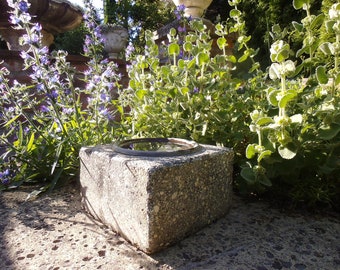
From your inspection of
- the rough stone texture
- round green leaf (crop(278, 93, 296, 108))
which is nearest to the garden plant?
round green leaf (crop(278, 93, 296, 108))

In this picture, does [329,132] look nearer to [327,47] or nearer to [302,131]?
[302,131]

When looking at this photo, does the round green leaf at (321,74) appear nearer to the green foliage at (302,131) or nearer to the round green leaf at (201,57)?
the green foliage at (302,131)

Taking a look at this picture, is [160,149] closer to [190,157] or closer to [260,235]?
[190,157]

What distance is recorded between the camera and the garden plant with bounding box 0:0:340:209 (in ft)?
3.83

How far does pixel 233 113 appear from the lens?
1.60 m

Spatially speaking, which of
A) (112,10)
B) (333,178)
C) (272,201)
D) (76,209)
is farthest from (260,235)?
(112,10)

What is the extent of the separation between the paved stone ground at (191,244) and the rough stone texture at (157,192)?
0.05 metres

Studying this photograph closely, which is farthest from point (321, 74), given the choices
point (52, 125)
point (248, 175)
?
point (52, 125)

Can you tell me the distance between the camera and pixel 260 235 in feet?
3.94

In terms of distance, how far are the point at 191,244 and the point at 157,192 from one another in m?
0.26

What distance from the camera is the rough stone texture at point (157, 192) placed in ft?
3.45

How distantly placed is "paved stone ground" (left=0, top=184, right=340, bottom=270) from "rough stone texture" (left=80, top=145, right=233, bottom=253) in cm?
5

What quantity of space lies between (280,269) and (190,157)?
47 cm

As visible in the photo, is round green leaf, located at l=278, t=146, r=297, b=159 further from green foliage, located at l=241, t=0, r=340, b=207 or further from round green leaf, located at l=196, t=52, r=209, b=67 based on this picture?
round green leaf, located at l=196, t=52, r=209, b=67
